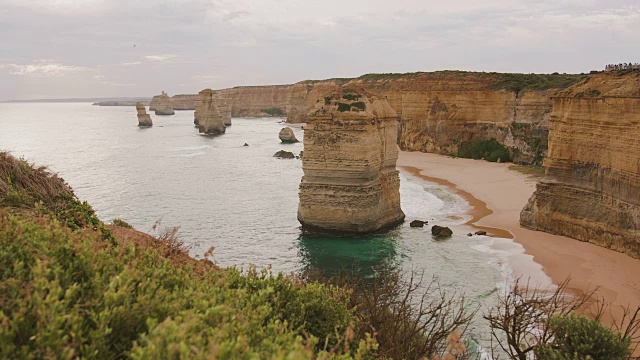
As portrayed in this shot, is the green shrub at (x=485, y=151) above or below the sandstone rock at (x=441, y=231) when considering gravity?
above

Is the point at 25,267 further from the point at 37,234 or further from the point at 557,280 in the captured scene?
the point at 557,280

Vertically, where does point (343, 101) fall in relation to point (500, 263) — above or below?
above

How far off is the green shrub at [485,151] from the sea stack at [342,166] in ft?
93.7

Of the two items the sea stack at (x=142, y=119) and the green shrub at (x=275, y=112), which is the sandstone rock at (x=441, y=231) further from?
the green shrub at (x=275, y=112)

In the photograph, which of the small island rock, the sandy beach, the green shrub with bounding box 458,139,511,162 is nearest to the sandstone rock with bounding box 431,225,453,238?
the sandy beach

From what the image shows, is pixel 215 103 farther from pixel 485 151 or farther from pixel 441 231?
pixel 441 231

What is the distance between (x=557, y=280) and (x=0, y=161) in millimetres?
19721

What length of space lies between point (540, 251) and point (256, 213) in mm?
16775

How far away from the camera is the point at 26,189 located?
43.3 feet

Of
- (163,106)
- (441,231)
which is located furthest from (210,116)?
(163,106)

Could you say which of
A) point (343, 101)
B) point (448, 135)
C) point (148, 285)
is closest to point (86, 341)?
point (148, 285)

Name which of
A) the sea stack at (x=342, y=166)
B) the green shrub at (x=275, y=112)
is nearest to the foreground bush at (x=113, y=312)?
the sea stack at (x=342, y=166)

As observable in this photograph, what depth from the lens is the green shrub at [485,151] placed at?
49509mm

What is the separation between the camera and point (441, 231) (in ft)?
82.3
